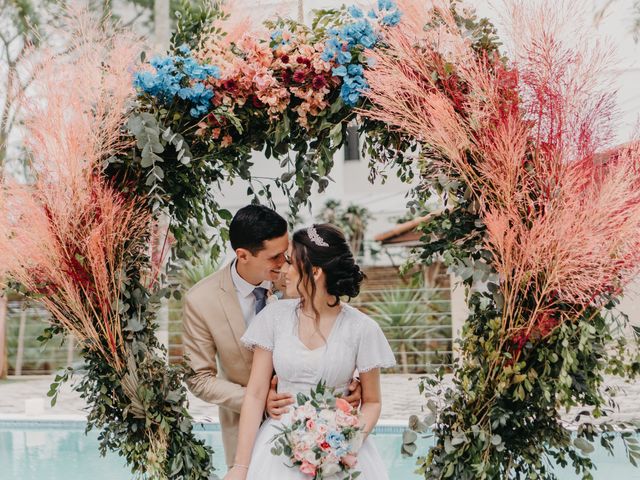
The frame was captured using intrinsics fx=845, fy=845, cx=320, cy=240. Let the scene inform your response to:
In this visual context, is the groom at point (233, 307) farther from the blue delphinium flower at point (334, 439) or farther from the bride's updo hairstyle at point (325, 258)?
the blue delphinium flower at point (334, 439)

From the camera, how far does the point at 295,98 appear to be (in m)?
3.42

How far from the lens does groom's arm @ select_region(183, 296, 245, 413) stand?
3.52 meters

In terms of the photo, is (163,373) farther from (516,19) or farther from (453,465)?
(516,19)

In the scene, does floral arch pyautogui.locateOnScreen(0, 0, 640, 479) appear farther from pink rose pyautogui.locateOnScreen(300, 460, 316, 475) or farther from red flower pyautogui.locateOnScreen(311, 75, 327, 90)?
pink rose pyautogui.locateOnScreen(300, 460, 316, 475)

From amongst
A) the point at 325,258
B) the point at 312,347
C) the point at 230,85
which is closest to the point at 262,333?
the point at 312,347

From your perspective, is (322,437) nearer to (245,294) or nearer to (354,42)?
(245,294)

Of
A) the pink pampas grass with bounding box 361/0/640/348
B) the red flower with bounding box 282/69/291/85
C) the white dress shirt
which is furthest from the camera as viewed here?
the white dress shirt

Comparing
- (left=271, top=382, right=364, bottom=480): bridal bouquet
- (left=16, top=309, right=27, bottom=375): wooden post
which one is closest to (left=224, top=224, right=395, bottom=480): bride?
(left=271, top=382, right=364, bottom=480): bridal bouquet

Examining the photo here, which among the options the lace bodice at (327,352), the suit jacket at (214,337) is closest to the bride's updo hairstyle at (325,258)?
the lace bodice at (327,352)

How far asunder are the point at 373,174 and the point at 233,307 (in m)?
0.84

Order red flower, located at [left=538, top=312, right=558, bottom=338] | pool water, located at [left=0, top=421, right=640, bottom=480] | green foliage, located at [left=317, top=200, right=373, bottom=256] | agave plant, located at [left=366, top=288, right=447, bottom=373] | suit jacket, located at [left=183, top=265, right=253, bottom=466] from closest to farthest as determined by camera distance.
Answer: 1. red flower, located at [left=538, top=312, right=558, bottom=338]
2. suit jacket, located at [left=183, top=265, right=253, bottom=466]
3. pool water, located at [left=0, top=421, right=640, bottom=480]
4. agave plant, located at [left=366, top=288, right=447, bottom=373]
5. green foliage, located at [left=317, top=200, right=373, bottom=256]

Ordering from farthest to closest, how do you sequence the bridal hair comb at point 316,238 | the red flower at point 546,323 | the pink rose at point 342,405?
the bridal hair comb at point 316,238 < the pink rose at point 342,405 < the red flower at point 546,323

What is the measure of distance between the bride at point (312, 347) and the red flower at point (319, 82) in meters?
0.55

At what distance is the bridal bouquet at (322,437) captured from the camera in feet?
9.78
